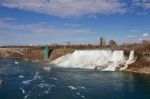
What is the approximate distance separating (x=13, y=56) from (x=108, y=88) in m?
98.7

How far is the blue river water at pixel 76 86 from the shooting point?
47.3m

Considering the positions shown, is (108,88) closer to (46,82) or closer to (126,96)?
(126,96)

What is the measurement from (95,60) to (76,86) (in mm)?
37951

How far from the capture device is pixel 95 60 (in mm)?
92312

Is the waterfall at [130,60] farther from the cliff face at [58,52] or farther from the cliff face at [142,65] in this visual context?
the cliff face at [58,52]

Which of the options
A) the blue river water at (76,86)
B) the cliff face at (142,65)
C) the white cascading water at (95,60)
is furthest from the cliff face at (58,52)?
the blue river water at (76,86)

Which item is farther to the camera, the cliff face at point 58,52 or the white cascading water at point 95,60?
the cliff face at point 58,52

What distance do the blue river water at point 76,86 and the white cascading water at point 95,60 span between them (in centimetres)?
1400

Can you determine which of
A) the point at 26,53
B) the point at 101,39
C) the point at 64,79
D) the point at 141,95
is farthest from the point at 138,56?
the point at 26,53

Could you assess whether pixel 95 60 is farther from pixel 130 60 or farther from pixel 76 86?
pixel 76 86

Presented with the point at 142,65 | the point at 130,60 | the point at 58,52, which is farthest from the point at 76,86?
the point at 58,52

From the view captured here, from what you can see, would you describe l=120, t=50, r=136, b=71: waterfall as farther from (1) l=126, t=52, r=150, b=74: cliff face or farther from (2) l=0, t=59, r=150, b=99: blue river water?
(2) l=0, t=59, r=150, b=99: blue river water

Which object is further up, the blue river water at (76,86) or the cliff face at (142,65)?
the cliff face at (142,65)

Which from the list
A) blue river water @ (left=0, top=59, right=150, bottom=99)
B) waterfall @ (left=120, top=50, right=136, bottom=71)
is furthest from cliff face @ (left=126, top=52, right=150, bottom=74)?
blue river water @ (left=0, top=59, right=150, bottom=99)
